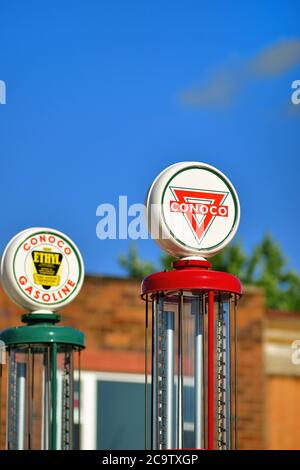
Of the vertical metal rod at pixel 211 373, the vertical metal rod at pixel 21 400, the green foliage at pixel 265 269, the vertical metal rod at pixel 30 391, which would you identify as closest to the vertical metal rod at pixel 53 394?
the vertical metal rod at pixel 30 391

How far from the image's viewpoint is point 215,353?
10805mm

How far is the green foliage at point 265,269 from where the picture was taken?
61.2 m

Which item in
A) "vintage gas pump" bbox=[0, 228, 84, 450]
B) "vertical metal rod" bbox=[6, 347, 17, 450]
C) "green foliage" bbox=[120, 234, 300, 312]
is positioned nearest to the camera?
"vintage gas pump" bbox=[0, 228, 84, 450]

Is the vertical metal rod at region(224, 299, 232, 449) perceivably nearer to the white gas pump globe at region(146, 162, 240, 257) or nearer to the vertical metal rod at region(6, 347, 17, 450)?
the white gas pump globe at region(146, 162, 240, 257)

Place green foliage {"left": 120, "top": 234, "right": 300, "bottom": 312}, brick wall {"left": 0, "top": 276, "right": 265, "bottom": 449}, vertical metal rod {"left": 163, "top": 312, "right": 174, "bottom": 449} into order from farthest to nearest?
green foliage {"left": 120, "top": 234, "right": 300, "bottom": 312} → brick wall {"left": 0, "top": 276, "right": 265, "bottom": 449} → vertical metal rod {"left": 163, "top": 312, "right": 174, "bottom": 449}

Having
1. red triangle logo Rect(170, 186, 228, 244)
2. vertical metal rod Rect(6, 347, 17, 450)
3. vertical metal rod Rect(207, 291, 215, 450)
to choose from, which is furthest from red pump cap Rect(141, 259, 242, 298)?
vertical metal rod Rect(6, 347, 17, 450)

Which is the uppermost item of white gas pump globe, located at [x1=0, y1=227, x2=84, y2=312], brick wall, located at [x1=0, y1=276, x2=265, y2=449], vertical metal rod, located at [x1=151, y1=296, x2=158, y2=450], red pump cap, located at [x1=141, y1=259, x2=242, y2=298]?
brick wall, located at [x1=0, y1=276, x2=265, y2=449]

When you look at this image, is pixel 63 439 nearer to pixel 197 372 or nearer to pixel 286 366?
pixel 197 372

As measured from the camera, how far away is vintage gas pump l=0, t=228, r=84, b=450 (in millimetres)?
12734

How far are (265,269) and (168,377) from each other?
5419cm

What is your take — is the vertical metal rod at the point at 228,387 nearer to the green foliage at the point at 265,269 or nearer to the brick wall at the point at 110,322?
the brick wall at the point at 110,322

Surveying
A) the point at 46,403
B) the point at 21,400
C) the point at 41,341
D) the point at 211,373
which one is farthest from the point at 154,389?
the point at 21,400

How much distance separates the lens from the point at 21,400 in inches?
508

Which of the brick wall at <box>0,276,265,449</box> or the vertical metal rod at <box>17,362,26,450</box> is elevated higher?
the brick wall at <box>0,276,265,449</box>
